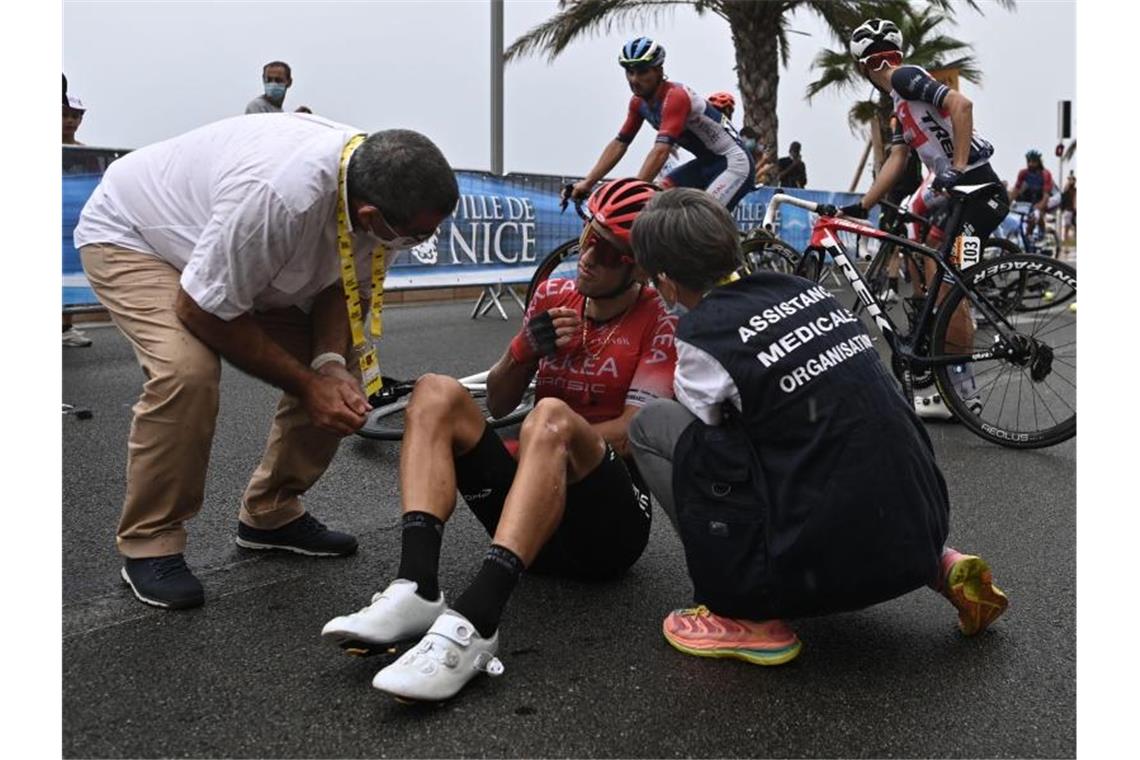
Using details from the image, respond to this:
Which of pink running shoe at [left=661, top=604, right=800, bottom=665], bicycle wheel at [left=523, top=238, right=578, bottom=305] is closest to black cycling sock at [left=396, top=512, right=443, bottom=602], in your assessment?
pink running shoe at [left=661, top=604, right=800, bottom=665]

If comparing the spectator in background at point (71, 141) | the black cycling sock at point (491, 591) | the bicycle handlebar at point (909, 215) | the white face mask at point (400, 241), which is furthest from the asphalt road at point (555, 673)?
the spectator in background at point (71, 141)

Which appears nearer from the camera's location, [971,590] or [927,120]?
[971,590]

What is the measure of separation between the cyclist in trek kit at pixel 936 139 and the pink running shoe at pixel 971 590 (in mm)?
2564

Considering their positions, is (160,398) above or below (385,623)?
above

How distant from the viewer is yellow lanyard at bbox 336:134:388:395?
2713 mm

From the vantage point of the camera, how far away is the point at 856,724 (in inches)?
90.7

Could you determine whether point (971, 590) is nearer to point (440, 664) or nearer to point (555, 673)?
point (555, 673)

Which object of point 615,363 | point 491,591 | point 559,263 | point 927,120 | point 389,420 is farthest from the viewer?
point 559,263

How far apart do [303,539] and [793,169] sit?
1548 cm

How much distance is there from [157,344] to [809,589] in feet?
5.64

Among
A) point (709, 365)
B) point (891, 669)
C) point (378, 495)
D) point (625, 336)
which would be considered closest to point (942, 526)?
point (891, 669)

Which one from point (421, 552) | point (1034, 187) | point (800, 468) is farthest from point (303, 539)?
point (1034, 187)

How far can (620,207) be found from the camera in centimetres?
295

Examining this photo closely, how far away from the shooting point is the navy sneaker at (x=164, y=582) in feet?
9.28
